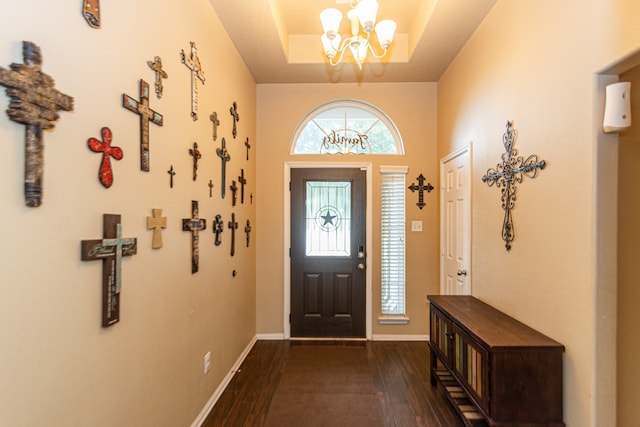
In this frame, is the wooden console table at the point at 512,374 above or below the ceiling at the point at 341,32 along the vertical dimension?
below

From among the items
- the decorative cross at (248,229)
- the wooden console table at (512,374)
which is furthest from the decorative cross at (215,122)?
the wooden console table at (512,374)

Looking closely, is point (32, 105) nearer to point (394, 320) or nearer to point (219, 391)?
point (219, 391)

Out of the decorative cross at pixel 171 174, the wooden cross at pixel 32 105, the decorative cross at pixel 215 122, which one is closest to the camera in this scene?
the wooden cross at pixel 32 105

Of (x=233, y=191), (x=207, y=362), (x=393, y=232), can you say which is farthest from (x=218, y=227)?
(x=393, y=232)

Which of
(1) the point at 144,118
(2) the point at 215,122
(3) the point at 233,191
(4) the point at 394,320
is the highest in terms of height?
(2) the point at 215,122

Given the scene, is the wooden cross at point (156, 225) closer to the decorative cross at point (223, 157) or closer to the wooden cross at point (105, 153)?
the wooden cross at point (105, 153)

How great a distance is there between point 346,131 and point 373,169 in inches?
21.6

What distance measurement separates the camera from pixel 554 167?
159 cm

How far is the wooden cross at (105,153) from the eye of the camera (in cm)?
114

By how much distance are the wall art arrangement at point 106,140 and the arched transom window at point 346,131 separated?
163 cm

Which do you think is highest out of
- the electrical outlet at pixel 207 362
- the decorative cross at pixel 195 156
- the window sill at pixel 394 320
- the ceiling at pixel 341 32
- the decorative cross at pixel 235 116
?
the ceiling at pixel 341 32

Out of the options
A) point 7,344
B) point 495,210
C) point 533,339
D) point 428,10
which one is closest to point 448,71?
point 428,10

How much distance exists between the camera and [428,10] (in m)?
2.37

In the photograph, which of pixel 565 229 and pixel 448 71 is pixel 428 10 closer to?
pixel 448 71
